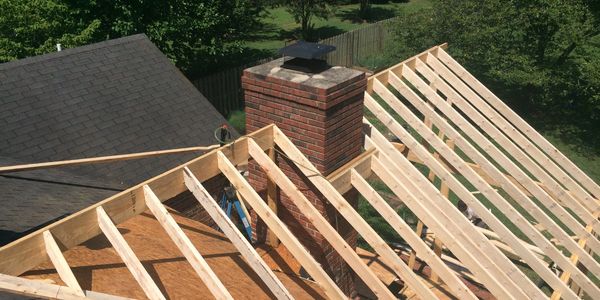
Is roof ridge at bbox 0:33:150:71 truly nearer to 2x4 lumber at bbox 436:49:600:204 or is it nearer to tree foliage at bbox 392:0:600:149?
2x4 lumber at bbox 436:49:600:204

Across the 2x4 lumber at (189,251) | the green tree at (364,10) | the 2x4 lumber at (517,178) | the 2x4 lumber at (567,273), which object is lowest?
the green tree at (364,10)

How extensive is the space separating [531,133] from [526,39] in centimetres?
1334

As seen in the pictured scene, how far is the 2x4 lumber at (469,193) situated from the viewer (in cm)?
732

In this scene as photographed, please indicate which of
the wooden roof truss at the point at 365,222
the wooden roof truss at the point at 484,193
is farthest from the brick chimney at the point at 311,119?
the wooden roof truss at the point at 484,193

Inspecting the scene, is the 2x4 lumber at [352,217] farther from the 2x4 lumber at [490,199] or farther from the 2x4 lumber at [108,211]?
the 2x4 lumber at [490,199]

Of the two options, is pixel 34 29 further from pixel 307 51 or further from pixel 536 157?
pixel 536 157

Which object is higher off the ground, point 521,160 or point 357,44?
point 521,160

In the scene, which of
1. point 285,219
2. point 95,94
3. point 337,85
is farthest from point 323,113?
point 95,94

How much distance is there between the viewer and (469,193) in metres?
8.02

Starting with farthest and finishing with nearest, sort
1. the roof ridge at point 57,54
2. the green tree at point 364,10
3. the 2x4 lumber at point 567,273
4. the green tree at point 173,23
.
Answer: the green tree at point 364,10
the green tree at point 173,23
the roof ridge at point 57,54
the 2x4 lumber at point 567,273

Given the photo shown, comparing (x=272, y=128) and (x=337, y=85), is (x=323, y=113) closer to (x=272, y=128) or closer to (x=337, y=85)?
(x=337, y=85)

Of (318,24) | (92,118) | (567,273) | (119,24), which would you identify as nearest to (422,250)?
(567,273)

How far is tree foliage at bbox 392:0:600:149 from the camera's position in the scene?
19.8m

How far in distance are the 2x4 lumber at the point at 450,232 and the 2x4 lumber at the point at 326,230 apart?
1120mm
